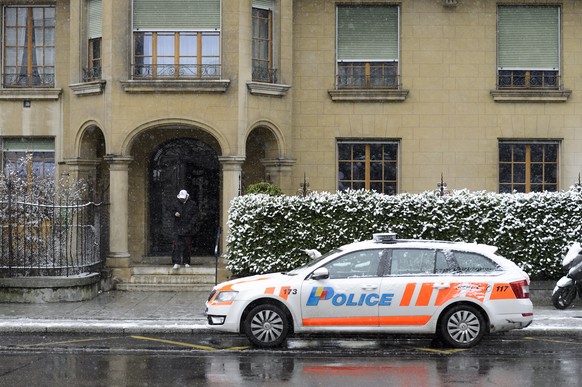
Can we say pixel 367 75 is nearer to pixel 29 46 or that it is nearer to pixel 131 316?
pixel 29 46

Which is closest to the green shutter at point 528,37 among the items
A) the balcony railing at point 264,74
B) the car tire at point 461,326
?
the balcony railing at point 264,74

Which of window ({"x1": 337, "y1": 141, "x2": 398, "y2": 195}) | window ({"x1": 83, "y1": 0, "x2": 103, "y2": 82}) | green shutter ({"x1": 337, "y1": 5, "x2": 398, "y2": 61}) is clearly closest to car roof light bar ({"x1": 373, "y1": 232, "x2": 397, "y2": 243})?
window ({"x1": 337, "y1": 141, "x2": 398, "y2": 195})

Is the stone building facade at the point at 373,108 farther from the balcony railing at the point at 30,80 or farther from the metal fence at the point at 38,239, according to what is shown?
the metal fence at the point at 38,239

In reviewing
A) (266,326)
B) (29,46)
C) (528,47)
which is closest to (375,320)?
(266,326)

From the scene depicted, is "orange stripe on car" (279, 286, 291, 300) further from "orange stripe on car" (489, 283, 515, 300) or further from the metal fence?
the metal fence

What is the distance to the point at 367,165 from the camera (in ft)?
76.8

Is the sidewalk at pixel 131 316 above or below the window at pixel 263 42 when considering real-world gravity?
below

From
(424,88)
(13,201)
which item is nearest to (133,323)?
(13,201)

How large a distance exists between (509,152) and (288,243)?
682cm

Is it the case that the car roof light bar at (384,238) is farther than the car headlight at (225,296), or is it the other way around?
the car roof light bar at (384,238)

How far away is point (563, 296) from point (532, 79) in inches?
265

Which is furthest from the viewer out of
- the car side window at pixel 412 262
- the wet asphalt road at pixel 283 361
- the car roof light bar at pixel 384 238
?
the car roof light bar at pixel 384 238

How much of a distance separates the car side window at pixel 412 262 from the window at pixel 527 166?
9389mm

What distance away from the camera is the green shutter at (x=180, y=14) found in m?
21.6
